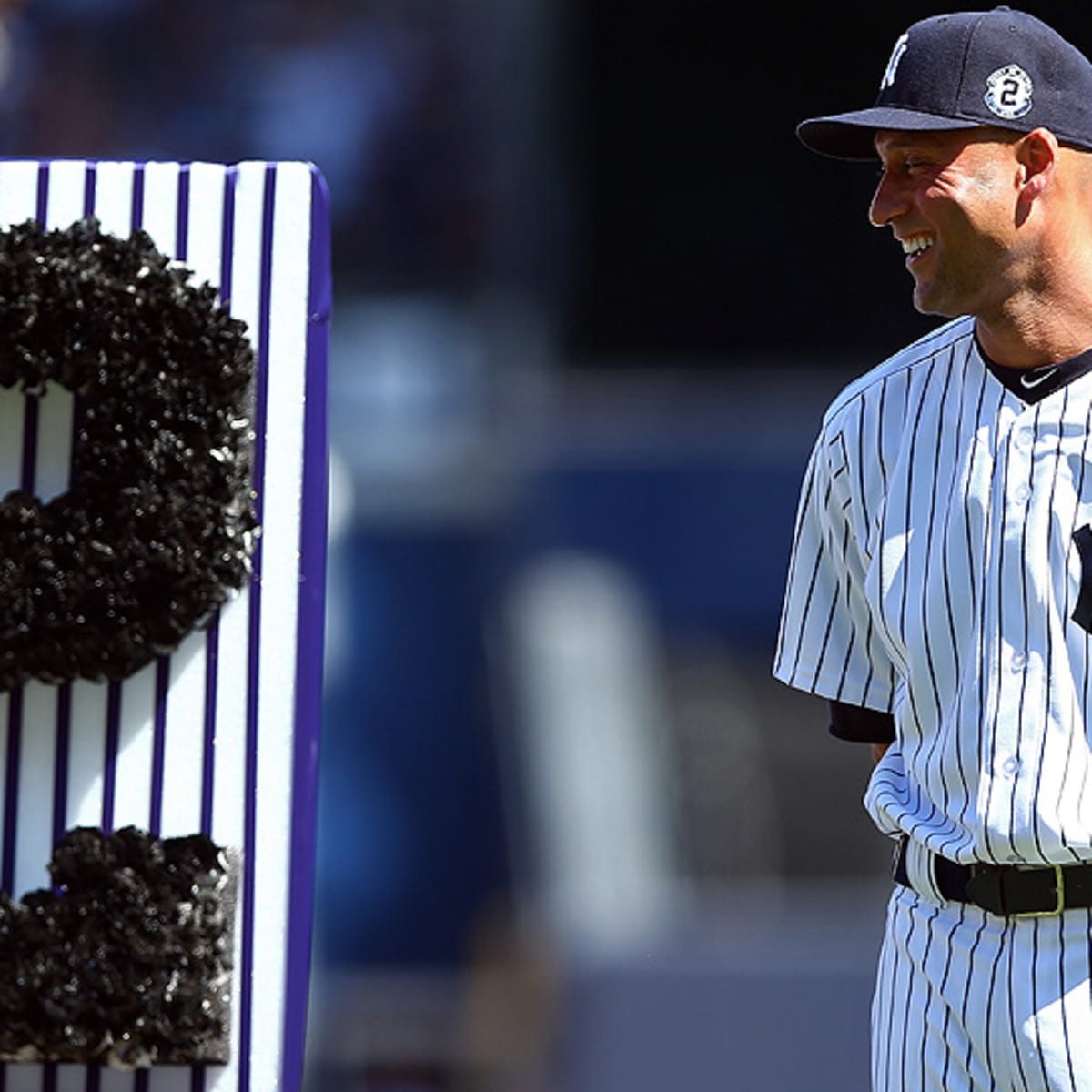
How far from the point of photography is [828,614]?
2.85 metres

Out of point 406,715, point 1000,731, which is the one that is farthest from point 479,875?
point 1000,731

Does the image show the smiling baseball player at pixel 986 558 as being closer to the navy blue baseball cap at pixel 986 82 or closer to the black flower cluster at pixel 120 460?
the navy blue baseball cap at pixel 986 82

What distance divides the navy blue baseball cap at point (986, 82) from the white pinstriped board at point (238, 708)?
0.79 meters

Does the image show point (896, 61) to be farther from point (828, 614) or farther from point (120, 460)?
point (120, 460)

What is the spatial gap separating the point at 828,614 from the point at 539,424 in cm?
605

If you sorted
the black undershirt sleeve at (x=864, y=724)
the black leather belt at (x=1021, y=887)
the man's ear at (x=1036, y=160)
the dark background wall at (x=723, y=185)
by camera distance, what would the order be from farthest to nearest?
the dark background wall at (x=723, y=185) → the black undershirt sleeve at (x=864, y=724) → the man's ear at (x=1036, y=160) → the black leather belt at (x=1021, y=887)

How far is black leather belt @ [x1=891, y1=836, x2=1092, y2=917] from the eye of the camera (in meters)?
2.45

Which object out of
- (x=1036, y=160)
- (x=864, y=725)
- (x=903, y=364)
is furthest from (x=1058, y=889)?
(x=1036, y=160)

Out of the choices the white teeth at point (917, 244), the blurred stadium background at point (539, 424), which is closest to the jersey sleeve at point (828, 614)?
the white teeth at point (917, 244)

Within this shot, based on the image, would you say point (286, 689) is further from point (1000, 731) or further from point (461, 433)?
point (461, 433)

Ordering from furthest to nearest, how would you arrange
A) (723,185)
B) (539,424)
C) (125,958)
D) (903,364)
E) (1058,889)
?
(723,185)
(539,424)
(125,958)
(903,364)
(1058,889)

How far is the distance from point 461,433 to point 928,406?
20.6 feet

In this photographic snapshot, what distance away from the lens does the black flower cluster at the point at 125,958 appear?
9.52ft

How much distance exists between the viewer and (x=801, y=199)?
9.45 meters
